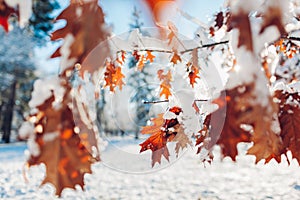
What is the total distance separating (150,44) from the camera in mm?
1919

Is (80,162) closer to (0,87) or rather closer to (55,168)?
(55,168)

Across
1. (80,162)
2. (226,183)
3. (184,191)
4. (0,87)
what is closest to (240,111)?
(80,162)

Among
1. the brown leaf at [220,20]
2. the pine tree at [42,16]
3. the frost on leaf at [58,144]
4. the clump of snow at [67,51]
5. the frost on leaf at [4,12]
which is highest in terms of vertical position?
the pine tree at [42,16]

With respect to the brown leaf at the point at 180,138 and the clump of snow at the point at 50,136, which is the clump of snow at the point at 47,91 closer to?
the clump of snow at the point at 50,136

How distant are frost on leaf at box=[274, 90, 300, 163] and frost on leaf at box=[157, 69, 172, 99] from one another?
79cm

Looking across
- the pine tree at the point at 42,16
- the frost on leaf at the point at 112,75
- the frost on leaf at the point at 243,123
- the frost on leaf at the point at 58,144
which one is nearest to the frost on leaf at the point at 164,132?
the frost on leaf at the point at 112,75

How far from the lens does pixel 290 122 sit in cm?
131

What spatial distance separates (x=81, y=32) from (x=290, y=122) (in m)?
0.94

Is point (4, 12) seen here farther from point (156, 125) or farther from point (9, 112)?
point (9, 112)

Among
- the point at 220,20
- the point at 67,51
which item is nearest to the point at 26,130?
the point at 67,51

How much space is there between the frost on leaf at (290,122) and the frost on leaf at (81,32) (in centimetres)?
84

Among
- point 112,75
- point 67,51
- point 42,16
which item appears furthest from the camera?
point 42,16

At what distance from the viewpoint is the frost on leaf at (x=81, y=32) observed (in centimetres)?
77

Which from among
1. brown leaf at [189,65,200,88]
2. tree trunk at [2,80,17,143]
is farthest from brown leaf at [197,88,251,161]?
tree trunk at [2,80,17,143]
